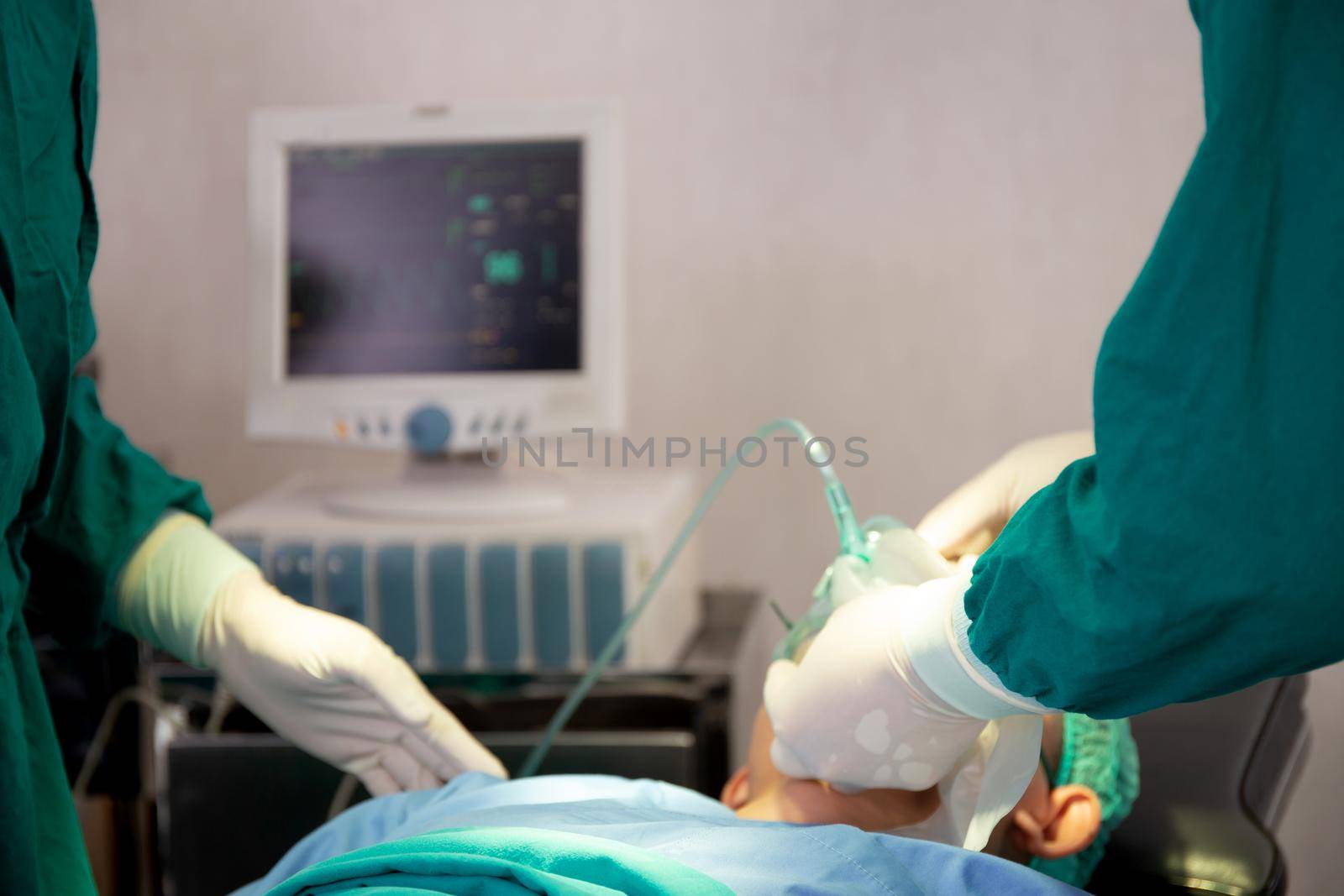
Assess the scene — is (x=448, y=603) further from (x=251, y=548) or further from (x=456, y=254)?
(x=456, y=254)

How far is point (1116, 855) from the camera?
1.08 meters

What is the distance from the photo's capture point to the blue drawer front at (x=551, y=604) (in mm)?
1524

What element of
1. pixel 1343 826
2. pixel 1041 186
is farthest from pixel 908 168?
pixel 1343 826

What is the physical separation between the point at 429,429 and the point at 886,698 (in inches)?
36.0

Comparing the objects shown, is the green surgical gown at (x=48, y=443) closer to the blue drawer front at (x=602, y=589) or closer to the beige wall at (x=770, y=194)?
the blue drawer front at (x=602, y=589)

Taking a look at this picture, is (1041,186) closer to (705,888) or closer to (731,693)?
(731,693)

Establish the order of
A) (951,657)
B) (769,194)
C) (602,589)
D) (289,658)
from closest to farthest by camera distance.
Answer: (951,657) < (289,658) < (602,589) < (769,194)

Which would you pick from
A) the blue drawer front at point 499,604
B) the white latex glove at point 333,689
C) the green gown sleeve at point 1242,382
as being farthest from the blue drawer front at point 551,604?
the green gown sleeve at point 1242,382

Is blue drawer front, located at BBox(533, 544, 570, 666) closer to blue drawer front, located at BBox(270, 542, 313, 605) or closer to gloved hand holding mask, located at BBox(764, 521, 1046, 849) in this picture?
blue drawer front, located at BBox(270, 542, 313, 605)

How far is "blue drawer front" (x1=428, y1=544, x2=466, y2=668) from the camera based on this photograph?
1533mm

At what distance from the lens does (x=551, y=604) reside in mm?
1531

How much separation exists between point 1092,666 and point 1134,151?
1456 millimetres

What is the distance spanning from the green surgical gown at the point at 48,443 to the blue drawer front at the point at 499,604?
0.49 m

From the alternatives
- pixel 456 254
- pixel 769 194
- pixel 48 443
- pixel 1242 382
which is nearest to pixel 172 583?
pixel 48 443
